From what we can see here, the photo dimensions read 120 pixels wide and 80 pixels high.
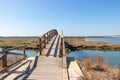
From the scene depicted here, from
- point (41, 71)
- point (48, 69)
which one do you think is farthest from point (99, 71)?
point (41, 71)

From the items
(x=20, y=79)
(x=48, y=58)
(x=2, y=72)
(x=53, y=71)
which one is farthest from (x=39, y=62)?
(x=20, y=79)

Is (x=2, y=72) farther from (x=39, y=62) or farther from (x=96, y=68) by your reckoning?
(x=96, y=68)

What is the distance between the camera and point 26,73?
8102 millimetres

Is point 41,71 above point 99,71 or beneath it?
above

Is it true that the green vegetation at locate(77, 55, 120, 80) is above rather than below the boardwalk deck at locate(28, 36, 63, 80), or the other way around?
below

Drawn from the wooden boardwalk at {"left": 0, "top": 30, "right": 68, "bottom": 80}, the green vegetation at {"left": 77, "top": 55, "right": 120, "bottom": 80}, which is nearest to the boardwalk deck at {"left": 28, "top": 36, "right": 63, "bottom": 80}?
the wooden boardwalk at {"left": 0, "top": 30, "right": 68, "bottom": 80}

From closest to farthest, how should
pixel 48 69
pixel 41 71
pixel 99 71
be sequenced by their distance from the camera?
1. pixel 41 71
2. pixel 48 69
3. pixel 99 71

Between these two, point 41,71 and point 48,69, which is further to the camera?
point 48,69

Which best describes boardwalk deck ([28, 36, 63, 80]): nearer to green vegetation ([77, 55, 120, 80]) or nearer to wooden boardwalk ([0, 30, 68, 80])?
wooden boardwalk ([0, 30, 68, 80])

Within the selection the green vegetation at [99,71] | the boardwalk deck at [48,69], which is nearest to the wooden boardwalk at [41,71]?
the boardwalk deck at [48,69]

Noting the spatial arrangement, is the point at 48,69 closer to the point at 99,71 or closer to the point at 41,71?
the point at 41,71

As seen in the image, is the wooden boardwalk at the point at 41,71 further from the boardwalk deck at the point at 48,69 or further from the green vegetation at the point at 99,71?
the green vegetation at the point at 99,71

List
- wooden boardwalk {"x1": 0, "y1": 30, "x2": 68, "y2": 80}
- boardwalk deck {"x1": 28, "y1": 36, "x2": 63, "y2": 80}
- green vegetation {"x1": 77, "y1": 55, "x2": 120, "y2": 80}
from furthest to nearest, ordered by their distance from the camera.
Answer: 1. green vegetation {"x1": 77, "y1": 55, "x2": 120, "y2": 80}
2. boardwalk deck {"x1": 28, "y1": 36, "x2": 63, "y2": 80}
3. wooden boardwalk {"x1": 0, "y1": 30, "x2": 68, "y2": 80}

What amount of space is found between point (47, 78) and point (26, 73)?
114 centimetres
